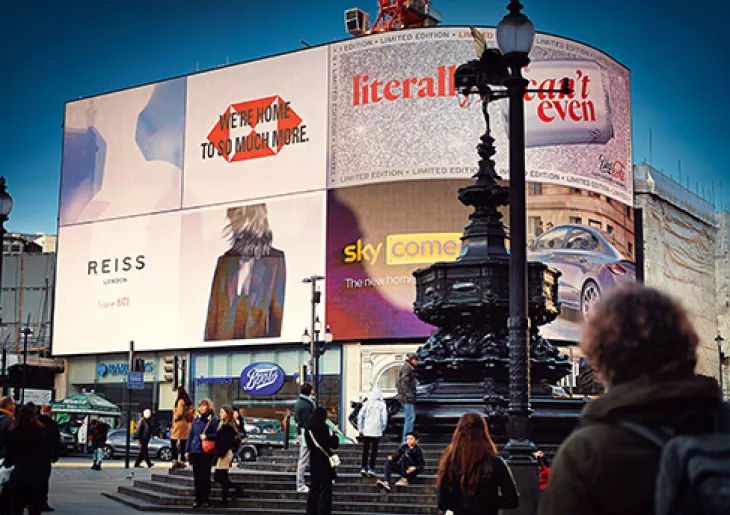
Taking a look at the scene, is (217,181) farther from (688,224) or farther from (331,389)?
(688,224)

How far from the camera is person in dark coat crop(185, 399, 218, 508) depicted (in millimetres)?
17328

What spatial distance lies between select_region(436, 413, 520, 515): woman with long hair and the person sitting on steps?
890 centimetres

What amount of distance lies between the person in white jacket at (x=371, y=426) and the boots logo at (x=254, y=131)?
1713 inches

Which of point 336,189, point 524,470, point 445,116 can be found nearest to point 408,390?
point 524,470

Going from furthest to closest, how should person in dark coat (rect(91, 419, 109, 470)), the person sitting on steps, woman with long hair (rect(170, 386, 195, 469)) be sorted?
person in dark coat (rect(91, 419, 109, 470))
woman with long hair (rect(170, 386, 195, 469))
the person sitting on steps

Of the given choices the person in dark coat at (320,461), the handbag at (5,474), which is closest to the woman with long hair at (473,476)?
the handbag at (5,474)

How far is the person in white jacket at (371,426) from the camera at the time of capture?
17250mm

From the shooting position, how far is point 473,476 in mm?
7262

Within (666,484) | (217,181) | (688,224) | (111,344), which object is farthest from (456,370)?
(688,224)

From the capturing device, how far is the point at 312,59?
200ft

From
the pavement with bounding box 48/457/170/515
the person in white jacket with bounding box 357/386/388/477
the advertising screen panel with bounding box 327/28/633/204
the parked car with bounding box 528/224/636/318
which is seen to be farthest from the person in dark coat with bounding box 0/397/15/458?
the parked car with bounding box 528/224/636/318

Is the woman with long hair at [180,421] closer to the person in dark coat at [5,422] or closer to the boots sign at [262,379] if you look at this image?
the person in dark coat at [5,422]

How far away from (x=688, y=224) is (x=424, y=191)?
2515 cm

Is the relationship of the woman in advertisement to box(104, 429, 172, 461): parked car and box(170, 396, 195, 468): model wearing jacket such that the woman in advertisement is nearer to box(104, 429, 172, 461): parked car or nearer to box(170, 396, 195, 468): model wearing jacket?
box(104, 429, 172, 461): parked car
